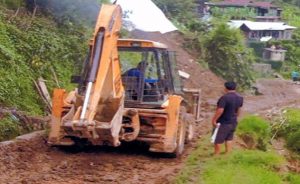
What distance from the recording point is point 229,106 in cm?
1245

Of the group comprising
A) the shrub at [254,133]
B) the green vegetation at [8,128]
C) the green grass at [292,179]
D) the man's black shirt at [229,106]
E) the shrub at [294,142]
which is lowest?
the shrub at [294,142]

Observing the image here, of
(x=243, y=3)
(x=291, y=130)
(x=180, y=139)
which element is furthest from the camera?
(x=243, y=3)

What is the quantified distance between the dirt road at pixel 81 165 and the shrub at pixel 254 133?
2.79m

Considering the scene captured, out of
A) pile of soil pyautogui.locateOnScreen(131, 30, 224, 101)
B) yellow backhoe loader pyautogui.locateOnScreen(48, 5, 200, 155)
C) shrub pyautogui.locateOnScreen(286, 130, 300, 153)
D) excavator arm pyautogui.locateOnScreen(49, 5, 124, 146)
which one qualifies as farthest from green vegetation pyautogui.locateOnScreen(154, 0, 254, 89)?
excavator arm pyautogui.locateOnScreen(49, 5, 124, 146)

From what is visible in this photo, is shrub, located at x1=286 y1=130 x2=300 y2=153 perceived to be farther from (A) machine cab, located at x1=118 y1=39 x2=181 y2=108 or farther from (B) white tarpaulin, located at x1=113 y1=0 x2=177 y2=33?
(B) white tarpaulin, located at x1=113 y1=0 x2=177 y2=33

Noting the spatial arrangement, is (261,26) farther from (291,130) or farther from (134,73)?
(134,73)

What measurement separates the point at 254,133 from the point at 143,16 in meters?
16.0

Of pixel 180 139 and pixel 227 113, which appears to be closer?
pixel 227 113

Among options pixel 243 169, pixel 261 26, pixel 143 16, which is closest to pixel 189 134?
pixel 243 169

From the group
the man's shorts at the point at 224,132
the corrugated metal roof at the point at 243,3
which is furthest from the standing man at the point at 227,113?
the corrugated metal roof at the point at 243,3

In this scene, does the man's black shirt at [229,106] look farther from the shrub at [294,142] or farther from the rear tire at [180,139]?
the shrub at [294,142]

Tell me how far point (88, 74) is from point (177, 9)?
36150 millimetres

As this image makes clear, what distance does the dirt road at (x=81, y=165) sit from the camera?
10.7 meters

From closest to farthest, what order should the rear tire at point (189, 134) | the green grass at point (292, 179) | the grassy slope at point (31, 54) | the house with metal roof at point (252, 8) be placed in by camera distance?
1. the green grass at point (292, 179)
2. the rear tire at point (189, 134)
3. the grassy slope at point (31, 54)
4. the house with metal roof at point (252, 8)
